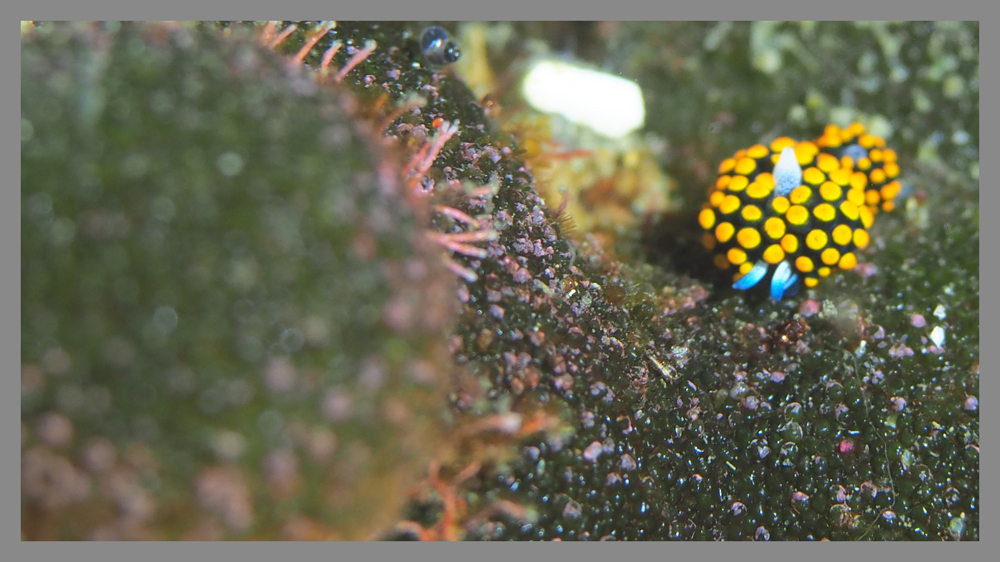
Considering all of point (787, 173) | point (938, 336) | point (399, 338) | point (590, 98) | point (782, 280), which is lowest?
point (938, 336)

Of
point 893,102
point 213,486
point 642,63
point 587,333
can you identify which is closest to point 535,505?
point 587,333

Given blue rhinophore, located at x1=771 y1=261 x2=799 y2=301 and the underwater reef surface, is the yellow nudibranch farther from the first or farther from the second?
the underwater reef surface

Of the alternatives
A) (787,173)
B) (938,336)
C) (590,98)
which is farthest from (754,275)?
(590,98)

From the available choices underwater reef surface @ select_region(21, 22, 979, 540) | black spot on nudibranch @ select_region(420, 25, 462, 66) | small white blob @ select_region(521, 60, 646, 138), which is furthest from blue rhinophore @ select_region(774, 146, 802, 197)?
black spot on nudibranch @ select_region(420, 25, 462, 66)

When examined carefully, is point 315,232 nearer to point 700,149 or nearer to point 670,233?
point 670,233

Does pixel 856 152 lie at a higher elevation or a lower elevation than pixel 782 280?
higher

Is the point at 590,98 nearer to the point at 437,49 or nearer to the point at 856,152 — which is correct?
the point at 437,49
